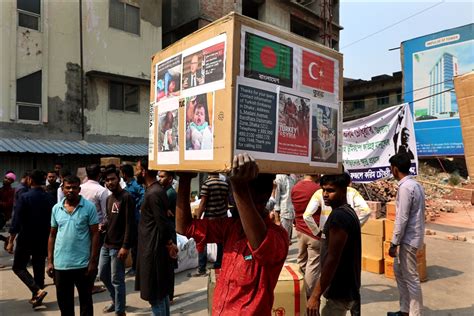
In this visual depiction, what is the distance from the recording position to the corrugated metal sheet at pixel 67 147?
1084 cm

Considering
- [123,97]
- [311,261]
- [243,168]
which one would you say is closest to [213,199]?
[311,261]

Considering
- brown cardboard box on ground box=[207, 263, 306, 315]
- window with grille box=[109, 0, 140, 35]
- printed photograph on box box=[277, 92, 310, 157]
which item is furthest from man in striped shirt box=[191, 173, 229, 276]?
window with grille box=[109, 0, 140, 35]

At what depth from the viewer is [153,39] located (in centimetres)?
1530

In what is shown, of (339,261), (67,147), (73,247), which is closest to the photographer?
(339,261)

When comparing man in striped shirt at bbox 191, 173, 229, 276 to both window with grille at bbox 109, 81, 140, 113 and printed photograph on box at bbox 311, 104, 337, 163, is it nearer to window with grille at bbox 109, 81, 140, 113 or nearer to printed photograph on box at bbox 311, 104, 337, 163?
printed photograph on box at bbox 311, 104, 337, 163

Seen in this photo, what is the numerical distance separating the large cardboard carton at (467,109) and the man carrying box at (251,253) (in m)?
1.20

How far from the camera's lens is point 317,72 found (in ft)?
6.35

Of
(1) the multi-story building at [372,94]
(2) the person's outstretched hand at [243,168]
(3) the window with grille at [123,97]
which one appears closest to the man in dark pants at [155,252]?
(2) the person's outstretched hand at [243,168]

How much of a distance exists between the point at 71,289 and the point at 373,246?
453 centimetres

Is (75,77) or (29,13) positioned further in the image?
(75,77)

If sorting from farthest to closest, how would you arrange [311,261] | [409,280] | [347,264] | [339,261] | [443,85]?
1. [443,85]
2. [311,261]
3. [409,280]
4. [347,264]
5. [339,261]

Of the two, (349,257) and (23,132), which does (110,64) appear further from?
(349,257)

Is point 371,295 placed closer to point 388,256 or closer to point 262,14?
point 388,256

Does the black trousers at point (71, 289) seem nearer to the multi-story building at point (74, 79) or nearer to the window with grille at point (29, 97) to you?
the multi-story building at point (74, 79)
